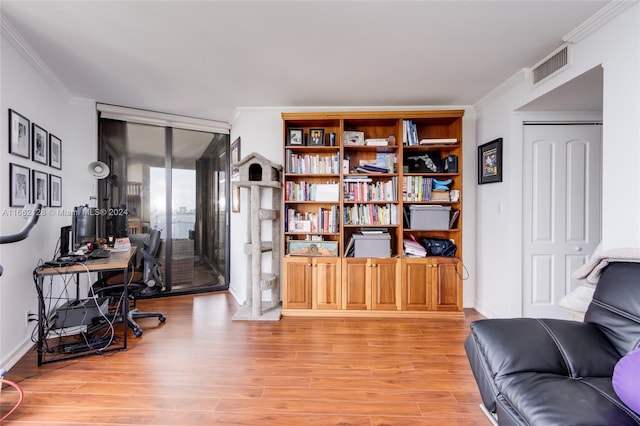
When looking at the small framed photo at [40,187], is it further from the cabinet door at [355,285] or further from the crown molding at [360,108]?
the cabinet door at [355,285]

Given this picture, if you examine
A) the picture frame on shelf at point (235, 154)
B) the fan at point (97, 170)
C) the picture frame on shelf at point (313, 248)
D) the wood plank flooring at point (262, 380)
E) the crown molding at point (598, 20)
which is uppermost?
the crown molding at point (598, 20)

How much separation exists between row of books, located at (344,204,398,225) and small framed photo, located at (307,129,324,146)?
2.73ft

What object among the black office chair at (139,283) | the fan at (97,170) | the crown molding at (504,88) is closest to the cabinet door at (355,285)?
the black office chair at (139,283)

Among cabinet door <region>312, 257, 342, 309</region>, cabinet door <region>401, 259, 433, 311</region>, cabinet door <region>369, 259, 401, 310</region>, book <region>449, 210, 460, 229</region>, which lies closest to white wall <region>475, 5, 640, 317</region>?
book <region>449, 210, 460, 229</region>

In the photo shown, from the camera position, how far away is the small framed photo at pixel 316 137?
322 centimetres

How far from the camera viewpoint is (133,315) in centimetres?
288

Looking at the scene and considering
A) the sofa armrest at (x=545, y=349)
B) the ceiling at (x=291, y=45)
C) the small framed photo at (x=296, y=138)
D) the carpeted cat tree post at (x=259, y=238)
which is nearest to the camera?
the sofa armrest at (x=545, y=349)

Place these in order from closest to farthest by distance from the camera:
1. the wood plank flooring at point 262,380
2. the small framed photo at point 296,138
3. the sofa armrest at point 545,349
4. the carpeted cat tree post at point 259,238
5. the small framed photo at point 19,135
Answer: the sofa armrest at point 545,349 → the wood plank flooring at point 262,380 → the small framed photo at point 19,135 → the carpeted cat tree post at point 259,238 → the small framed photo at point 296,138

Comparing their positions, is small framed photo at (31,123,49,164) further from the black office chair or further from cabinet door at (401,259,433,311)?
cabinet door at (401,259,433,311)

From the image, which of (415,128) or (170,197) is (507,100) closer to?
(415,128)

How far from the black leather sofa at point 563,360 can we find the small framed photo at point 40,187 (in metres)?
3.43

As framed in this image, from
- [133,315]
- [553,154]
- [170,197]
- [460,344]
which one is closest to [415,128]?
[553,154]

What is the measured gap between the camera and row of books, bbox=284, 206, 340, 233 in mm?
3223

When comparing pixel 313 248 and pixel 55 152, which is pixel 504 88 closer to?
pixel 313 248
